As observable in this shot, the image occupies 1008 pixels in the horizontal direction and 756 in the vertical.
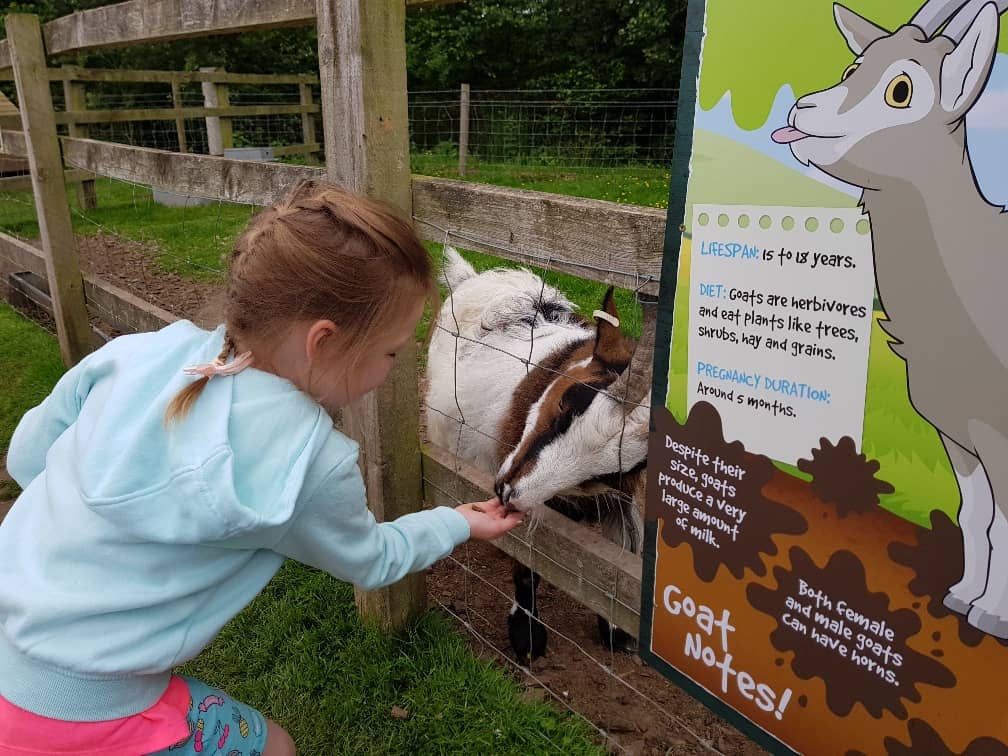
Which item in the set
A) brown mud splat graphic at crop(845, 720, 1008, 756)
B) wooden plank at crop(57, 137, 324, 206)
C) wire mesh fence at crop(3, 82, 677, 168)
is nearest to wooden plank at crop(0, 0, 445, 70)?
wooden plank at crop(57, 137, 324, 206)

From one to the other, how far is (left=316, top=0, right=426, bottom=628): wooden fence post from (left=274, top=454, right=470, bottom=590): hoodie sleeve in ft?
2.34

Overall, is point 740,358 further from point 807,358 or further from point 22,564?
point 22,564

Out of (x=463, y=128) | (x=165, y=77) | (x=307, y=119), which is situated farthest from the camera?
(x=307, y=119)

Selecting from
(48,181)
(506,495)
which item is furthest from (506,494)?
(48,181)

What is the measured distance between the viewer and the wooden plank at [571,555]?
6.35 feet

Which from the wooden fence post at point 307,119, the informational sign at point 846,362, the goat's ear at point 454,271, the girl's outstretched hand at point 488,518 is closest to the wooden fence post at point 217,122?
the wooden fence post at point 307,119

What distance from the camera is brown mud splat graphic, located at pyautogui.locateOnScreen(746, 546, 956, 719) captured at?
4.09ft

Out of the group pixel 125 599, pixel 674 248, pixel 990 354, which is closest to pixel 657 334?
pixel 674 248

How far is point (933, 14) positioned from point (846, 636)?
3.20 ft

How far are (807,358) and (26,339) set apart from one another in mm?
5974

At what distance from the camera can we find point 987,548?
109 cm

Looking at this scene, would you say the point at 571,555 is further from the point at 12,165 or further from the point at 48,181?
the point at 12,165

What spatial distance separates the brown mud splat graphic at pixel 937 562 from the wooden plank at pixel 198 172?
2.01 meters

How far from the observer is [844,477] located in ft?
4.05
